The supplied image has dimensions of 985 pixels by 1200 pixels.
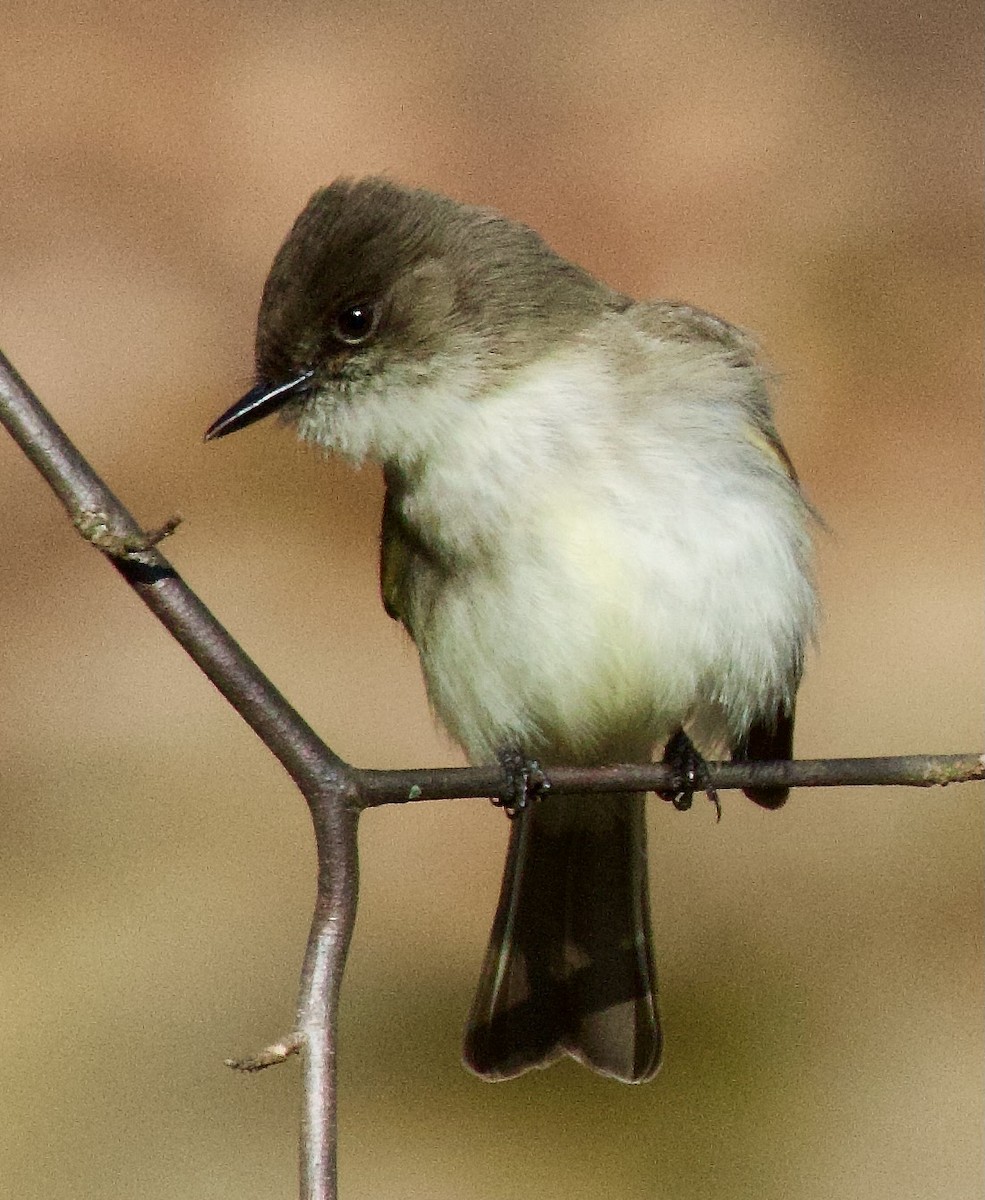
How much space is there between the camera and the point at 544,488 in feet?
6.81

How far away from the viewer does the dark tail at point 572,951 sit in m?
2.30

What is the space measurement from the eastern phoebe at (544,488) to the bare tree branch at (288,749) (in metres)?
0.60

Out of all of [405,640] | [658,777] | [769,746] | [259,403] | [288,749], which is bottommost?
[288,749]

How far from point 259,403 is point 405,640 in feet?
3.00

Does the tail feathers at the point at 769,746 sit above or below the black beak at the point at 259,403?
below

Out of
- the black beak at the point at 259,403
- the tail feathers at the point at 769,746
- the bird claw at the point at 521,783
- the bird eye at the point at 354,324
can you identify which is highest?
the bird eye at the point at 354,324

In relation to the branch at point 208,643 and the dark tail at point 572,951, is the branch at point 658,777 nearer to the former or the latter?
the branch at point 208,643

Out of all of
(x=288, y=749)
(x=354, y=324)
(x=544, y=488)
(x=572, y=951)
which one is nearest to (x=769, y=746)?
(x=572, y=951)

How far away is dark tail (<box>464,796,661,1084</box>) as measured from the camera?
230 centimetres

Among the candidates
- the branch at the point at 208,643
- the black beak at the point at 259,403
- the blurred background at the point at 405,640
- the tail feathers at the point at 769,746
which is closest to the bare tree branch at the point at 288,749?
the branch at the point at 208,643

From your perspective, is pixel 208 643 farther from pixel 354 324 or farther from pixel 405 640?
pixel 405 640

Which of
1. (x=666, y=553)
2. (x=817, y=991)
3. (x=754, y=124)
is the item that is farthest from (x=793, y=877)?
(x=754, y=124)

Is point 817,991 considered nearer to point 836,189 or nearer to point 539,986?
point 539,986

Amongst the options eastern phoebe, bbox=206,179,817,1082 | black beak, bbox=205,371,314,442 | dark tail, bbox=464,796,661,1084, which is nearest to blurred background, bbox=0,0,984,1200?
dark tail, bbox=464,796,661,1084
